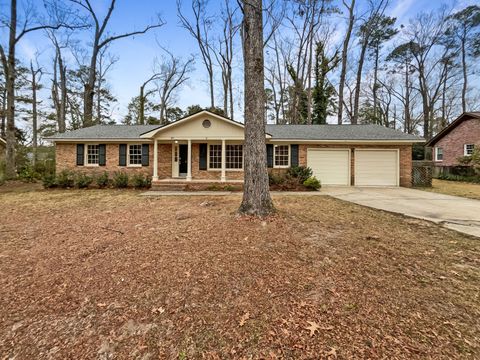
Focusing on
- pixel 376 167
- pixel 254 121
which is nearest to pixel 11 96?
pixel 254 121

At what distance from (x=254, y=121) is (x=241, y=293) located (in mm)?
3888

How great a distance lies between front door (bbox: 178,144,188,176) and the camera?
45.2 ft

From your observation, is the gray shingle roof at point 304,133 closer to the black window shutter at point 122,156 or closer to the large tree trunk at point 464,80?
the black window shutter at point 122,156

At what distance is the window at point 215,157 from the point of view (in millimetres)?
13367

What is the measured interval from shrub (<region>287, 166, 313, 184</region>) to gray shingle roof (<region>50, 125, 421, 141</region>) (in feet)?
5.98

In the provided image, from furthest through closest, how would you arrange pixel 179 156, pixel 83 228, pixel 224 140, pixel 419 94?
pixel 419 94 < pixel 179 156 < pixel 224 140 < pixel 83 228

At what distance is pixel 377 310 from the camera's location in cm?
231

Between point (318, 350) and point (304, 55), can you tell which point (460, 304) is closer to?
point (318, 350)

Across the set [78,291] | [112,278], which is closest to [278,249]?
[112,278]

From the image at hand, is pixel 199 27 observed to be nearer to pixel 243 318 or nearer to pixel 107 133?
pixel 107 133


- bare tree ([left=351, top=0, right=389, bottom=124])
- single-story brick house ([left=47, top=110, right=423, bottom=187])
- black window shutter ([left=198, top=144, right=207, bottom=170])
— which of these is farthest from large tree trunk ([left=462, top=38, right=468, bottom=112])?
black window shutter ([left=198, top=144, right=207, bottom=170])

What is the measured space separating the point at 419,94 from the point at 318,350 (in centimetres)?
3289

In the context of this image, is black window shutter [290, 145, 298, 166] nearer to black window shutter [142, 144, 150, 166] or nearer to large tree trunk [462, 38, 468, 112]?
black window shutter [142, 144, 150, 166]

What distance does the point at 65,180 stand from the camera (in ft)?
38.8
